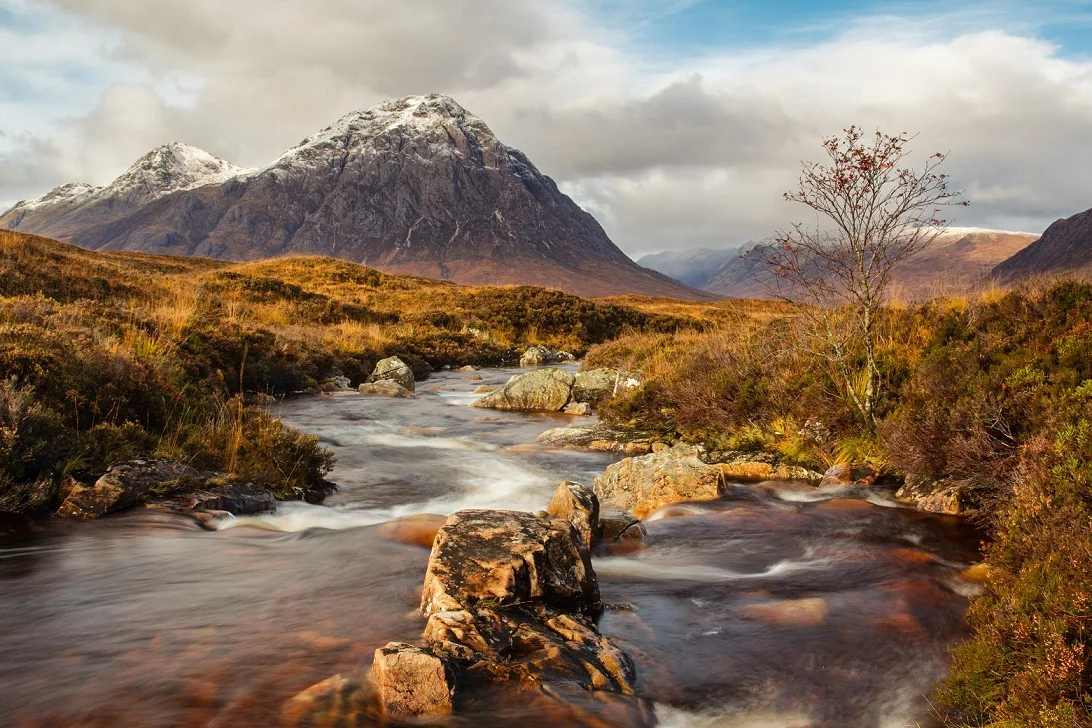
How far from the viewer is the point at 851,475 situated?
30.7 ft

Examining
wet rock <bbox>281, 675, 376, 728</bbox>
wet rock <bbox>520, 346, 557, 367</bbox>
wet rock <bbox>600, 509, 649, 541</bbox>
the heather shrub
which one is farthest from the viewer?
wet rock <bbox>520, 346, 557, 367</bbox>

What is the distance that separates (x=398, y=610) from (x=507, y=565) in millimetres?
893

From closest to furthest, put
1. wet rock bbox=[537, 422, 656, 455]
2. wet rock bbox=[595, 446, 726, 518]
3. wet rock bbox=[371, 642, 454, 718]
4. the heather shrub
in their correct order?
1. the heather shrub
2. wet rock bbox=[371, 642, 454, 718]
3. wet rock bbox=[595, 446, 726, 518]
4. wet rock bbox=[537, 422, 656, 455]

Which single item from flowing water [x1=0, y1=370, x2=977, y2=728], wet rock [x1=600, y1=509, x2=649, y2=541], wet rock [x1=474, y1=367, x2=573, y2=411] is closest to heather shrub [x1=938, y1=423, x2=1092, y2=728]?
flowing water [x1=0, y1=370, x2=977, y2=728]

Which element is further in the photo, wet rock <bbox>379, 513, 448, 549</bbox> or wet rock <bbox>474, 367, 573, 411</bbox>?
wet rock <bbox>474, 367, 573, 411</bbox>

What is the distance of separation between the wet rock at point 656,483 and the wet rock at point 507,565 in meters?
3.23

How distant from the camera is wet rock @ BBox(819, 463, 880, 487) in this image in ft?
30.1

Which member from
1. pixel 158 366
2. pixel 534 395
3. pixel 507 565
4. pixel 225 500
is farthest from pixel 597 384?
pixel 507 565

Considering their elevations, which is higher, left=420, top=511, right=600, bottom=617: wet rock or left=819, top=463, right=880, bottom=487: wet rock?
left=420, top=511, right=600, bottom=617: wet rock

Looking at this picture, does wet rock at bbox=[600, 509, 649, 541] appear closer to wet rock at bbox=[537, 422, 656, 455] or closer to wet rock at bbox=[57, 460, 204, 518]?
wet rock at bbox=[537, 422, 656, 455]

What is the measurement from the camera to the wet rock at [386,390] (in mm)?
18578

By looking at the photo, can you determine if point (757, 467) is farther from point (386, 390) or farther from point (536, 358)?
point (536, 358)

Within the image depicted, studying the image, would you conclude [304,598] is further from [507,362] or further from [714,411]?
[507,362]

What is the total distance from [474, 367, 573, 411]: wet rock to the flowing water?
26.8 feet
